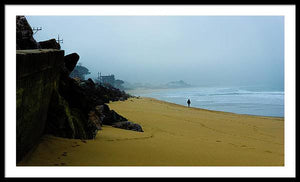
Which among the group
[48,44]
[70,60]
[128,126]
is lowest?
[128,126]

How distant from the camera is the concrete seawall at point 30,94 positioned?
2.47 metres

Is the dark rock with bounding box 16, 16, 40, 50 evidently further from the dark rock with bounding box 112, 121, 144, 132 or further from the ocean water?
the ocean water

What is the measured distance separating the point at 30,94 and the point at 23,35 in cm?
239

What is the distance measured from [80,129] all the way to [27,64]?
2.54 m

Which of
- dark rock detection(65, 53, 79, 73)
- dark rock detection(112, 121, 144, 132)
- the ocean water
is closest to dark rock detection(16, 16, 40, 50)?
dark rock detection(65, 53, 79, 73)

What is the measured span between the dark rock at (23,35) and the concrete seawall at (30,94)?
1.32 meters

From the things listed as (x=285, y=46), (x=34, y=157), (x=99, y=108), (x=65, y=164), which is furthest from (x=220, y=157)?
(x=99, y=108)

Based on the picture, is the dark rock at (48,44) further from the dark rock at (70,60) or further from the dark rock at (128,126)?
the dark rock at (128,126)

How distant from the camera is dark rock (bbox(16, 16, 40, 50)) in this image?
14.6ft

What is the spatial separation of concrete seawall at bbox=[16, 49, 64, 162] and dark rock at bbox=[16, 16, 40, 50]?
1.32m

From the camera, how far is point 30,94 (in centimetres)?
280

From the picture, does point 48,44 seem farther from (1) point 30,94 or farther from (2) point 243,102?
(2) point 243,102

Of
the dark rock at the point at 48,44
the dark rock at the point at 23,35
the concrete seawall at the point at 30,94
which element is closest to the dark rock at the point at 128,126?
the dark rock at the point at 48,44

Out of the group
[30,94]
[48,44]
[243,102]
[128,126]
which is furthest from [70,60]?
[243,102]
